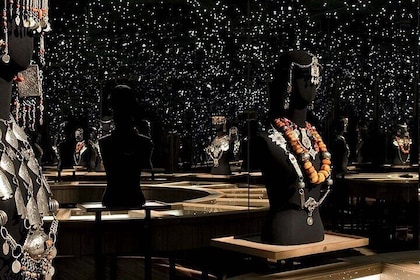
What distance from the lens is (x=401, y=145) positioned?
8.61ft

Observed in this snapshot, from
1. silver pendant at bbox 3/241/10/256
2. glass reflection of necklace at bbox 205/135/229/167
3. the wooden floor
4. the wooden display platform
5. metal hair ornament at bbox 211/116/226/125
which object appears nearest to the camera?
silver pendant at bbox 3/241/10/256

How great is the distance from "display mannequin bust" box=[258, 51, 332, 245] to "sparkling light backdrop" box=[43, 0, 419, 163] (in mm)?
567

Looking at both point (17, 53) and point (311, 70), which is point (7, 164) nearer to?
point (17, 53)

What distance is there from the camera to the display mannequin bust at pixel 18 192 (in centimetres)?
107

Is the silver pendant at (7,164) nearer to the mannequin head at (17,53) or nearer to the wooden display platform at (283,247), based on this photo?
the mannequin head at (17,53)

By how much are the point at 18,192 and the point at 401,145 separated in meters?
1.94

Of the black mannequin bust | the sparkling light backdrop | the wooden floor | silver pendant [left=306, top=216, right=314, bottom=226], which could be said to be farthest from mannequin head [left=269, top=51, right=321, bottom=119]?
the wooden floor

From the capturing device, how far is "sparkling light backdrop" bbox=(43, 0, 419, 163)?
261 centimetres

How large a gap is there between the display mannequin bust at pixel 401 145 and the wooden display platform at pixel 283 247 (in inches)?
33.8

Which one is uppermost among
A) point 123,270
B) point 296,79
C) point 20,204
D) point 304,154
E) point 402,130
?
point 296,79

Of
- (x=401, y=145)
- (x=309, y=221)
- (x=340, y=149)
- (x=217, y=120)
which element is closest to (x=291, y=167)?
(x=309, y=221)

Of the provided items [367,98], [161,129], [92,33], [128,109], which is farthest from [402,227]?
[92,33]

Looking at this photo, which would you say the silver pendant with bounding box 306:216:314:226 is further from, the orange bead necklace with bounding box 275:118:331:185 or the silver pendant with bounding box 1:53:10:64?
the silver pendant with bounding box 1:53:10:64

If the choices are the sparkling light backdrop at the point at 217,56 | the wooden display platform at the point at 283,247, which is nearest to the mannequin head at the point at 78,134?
the sparkling light backdrop at the point at 217,56
